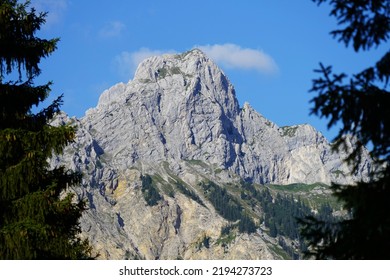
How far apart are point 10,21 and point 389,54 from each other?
12376 millimetres

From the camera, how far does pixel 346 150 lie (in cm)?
1350

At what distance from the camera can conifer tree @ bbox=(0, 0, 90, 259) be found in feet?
56.6

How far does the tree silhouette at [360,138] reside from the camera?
12.2 metres

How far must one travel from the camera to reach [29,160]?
1797 centimetres

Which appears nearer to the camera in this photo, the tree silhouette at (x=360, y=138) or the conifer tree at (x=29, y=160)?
the tree silhouette at (x=360, y=138)

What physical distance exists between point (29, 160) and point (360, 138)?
955cm

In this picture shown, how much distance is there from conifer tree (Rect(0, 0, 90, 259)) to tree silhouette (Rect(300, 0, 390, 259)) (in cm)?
809

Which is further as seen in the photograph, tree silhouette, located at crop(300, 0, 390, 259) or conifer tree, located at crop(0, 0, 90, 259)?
conifer tree, located at crop(0, 0, 90, 259)

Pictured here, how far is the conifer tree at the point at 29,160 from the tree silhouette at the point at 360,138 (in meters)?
8.09

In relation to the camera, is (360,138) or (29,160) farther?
(29,160)

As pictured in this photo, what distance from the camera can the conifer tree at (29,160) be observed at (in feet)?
56.6
